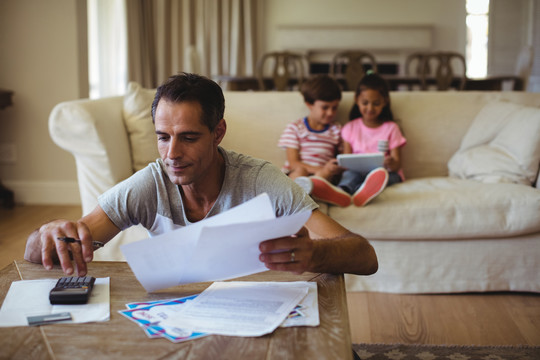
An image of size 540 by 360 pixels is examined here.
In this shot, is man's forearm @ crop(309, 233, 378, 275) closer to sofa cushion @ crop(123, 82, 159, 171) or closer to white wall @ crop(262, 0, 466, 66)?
sofa cushion @ crop(123, 82, 159, 171)

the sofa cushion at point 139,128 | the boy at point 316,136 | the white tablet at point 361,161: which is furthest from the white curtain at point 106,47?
the white tablet at point 361,161

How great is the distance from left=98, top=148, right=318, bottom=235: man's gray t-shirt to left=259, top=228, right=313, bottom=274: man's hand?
0.24 m

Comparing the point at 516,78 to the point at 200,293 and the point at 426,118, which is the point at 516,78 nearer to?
the point at 426,118

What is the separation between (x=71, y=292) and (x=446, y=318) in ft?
4.76

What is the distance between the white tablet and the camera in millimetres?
2324

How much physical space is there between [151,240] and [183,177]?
0.29 meters

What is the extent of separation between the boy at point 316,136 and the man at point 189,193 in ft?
4.00

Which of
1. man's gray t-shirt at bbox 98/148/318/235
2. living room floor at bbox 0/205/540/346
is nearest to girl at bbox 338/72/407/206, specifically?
living room floor at bbox 0/205/540/346

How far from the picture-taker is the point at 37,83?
3.75 m

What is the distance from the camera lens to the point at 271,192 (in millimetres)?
1215

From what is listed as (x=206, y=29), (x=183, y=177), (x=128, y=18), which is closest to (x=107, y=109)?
(x=183, y=177)

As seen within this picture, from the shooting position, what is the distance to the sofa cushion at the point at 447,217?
7.07 ft

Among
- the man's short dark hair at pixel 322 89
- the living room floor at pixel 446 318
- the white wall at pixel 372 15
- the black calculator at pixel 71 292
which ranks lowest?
the living room floor at pixel 446 318

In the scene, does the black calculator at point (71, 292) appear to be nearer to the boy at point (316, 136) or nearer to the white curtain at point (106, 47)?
the boy at point (316, 136)
